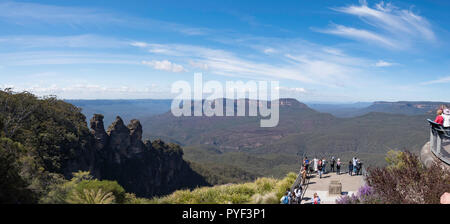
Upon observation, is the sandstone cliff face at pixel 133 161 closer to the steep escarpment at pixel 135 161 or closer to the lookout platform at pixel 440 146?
the steep escarpment at pixel 135 161

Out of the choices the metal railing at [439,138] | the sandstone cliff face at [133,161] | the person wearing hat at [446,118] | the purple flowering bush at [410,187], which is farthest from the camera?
the sandstone cliff face at [133,161]

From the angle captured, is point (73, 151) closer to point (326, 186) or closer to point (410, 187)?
point (326, 186)

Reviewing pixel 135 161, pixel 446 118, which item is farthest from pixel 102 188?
pixel 135 161

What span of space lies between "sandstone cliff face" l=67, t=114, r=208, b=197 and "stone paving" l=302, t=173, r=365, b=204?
5070 cm

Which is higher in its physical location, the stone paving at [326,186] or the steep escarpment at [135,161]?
the stone paving at [326,186]

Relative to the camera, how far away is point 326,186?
17.8 meters

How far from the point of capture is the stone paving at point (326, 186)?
49.8ft

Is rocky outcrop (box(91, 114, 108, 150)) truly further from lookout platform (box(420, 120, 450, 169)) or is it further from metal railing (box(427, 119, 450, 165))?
metal railing (box(427, 119, 450, 165))

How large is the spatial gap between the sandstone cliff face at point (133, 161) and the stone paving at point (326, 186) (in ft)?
166

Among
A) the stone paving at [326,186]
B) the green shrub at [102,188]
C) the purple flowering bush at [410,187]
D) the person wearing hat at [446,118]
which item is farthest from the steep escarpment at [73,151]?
the person wearing hat at [446,118]
